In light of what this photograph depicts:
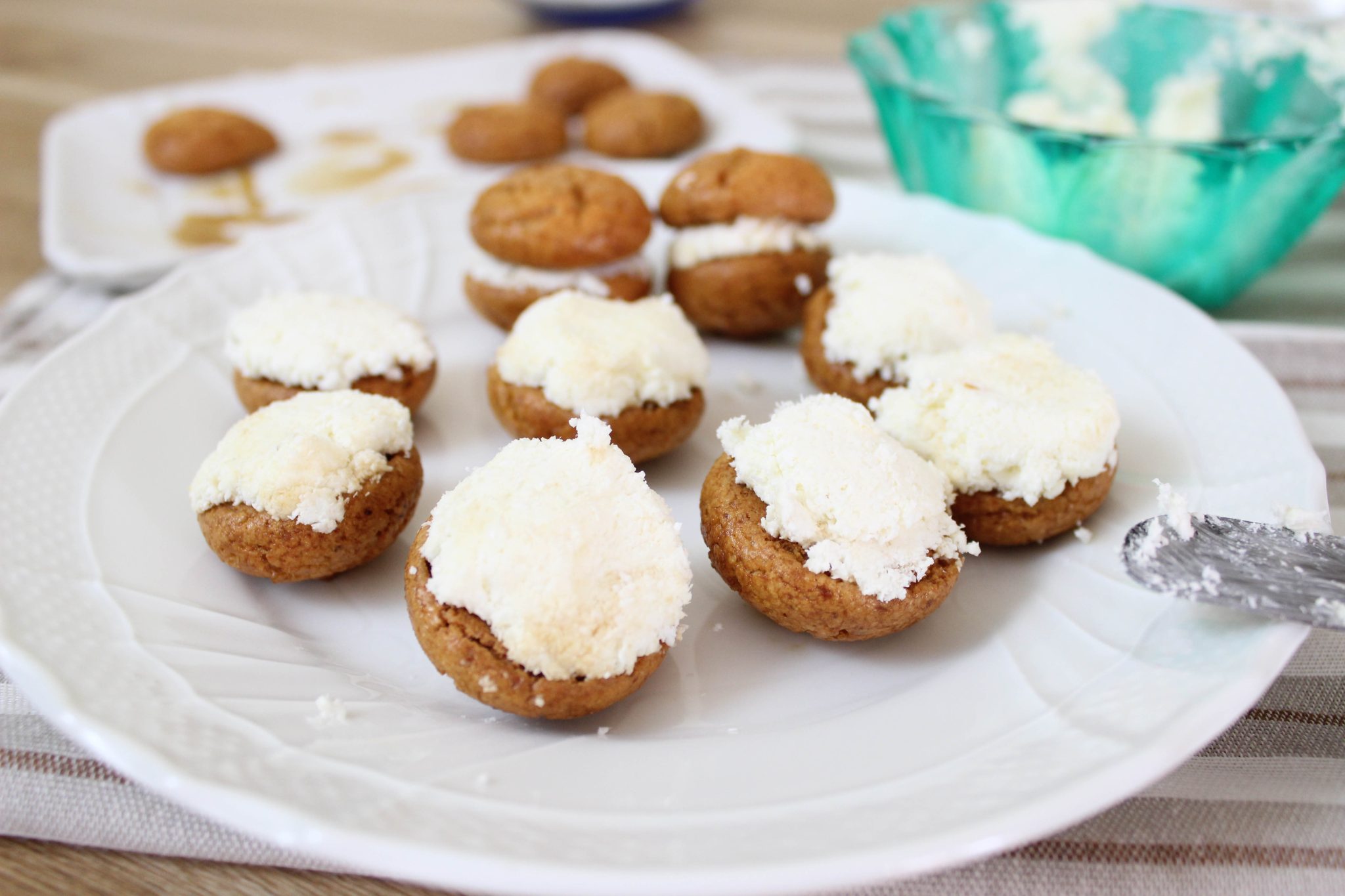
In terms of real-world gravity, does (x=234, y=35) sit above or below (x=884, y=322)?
below

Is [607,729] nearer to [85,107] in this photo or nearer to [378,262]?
[378,262]

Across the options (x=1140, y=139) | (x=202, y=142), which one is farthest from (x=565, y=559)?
(x=202, y=142)

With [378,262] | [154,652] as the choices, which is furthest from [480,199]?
[154,652]

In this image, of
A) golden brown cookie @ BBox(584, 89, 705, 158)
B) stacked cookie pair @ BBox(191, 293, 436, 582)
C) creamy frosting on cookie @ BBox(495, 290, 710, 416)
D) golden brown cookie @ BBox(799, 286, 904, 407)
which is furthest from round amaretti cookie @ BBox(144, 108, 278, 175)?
golden brown cookie @ BBox(799, 286, 904, 407)

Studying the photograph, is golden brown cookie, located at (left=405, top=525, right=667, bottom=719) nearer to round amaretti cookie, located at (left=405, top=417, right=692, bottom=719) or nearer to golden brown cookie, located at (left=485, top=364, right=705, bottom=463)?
round amaretti cookie, located at (left=405, top=417, right=692, bottom=719)

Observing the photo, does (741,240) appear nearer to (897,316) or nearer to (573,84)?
(897,316)

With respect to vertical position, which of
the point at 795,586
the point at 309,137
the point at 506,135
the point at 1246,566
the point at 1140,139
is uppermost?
the point at 1140,139

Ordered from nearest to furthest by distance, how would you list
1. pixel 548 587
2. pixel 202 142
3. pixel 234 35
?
pixel 548 587
pixel 202 142
pixel 234 35
